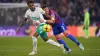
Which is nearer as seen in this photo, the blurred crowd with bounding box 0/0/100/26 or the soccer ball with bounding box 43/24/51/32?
the soccer ball with bounding box 43/24/51/32

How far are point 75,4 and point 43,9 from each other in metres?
19.8

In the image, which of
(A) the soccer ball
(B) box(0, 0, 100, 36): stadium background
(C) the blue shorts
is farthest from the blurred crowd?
(A) the soccer ball

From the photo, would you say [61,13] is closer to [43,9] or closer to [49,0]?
[49,0]

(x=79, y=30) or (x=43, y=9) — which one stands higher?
(x=43, y=9)

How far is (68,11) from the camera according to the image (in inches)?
1398

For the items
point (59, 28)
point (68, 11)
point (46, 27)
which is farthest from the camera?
point (68, 11)

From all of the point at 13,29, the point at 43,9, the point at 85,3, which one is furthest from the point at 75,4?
the point at 43,9

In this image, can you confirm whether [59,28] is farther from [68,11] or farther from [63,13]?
[68,11]

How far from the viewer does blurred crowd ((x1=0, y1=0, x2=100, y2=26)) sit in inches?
1353

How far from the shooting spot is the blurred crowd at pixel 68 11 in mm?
34375

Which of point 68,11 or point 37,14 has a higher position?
point 37,14

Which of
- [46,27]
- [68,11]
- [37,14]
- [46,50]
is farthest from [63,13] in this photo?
[46,27]

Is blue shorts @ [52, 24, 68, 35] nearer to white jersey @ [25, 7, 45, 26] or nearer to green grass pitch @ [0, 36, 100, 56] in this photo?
green grass pitch @ [0, 36, 100, 56]

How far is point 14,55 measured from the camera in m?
16.2
